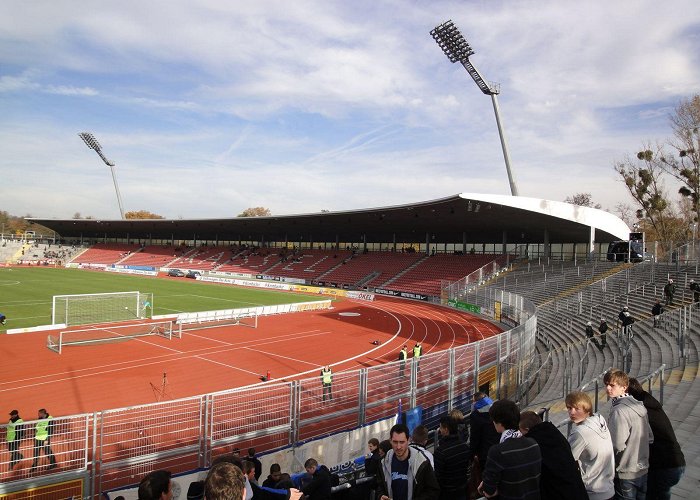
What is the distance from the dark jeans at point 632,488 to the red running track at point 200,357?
13.4 metres

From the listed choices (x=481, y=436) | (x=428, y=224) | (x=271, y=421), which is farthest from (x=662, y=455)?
(x=428, y=224)

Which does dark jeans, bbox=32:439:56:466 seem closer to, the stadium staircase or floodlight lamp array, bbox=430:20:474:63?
the stadium staircase

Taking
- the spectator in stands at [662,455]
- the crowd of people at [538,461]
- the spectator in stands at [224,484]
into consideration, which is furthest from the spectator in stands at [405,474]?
the spectator in stands at [662,455]

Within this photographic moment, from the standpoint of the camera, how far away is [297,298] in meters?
43.6

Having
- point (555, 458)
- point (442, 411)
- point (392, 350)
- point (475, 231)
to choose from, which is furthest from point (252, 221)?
point (555, 458)

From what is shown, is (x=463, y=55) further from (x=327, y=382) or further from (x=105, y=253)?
(x=105, y=253)

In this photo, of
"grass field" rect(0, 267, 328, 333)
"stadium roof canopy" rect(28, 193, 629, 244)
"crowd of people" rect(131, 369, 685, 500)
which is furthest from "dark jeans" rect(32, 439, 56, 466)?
"stadium roof canopy" rect(28, 193, 629, 244)

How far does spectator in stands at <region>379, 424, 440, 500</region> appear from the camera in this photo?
3.82 m

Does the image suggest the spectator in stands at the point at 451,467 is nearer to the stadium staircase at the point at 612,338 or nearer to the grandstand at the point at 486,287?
the stadium staircase at the point at 612,338

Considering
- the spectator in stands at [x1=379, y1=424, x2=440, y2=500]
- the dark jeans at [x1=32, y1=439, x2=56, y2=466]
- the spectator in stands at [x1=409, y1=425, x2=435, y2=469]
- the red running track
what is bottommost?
the red running track

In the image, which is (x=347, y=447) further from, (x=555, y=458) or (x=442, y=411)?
(x=555, y=458)

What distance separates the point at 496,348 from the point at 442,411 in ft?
9.69

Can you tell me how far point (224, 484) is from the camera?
2.74 metres

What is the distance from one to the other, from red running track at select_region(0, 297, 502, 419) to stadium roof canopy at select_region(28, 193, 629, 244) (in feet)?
28.9
